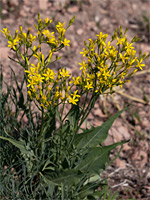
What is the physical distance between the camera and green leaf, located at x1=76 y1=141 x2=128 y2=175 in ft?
7.32

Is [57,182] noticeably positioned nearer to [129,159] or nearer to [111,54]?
[111,54]

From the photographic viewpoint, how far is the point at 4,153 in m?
2.32

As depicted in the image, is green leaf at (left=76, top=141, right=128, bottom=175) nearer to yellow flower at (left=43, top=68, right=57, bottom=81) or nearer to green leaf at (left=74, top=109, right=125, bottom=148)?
green leaf at (left=74, top=109, right=125, bottom=148)

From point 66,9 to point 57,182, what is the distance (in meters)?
2.94

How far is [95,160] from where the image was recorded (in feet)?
7.40

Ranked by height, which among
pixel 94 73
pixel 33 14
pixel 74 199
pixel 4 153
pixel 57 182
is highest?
pixel 33 14

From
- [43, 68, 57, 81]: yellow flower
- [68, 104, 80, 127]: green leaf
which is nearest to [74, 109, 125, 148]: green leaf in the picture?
[68, 104, 80, 127]: green leaf

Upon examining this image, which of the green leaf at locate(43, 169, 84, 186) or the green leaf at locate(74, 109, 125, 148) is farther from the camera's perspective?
the green leaf at locate(74, 109, 125, 148)

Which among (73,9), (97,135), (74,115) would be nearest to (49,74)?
(74,115)

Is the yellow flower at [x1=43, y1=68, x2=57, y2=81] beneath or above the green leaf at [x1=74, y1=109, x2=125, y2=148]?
above

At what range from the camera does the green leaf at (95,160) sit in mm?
2232

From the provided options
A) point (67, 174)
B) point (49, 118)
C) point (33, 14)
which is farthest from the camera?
point (33, 14)

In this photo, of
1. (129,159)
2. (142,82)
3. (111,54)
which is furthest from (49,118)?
(142,82)

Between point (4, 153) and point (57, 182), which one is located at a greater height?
point (4, 153)
